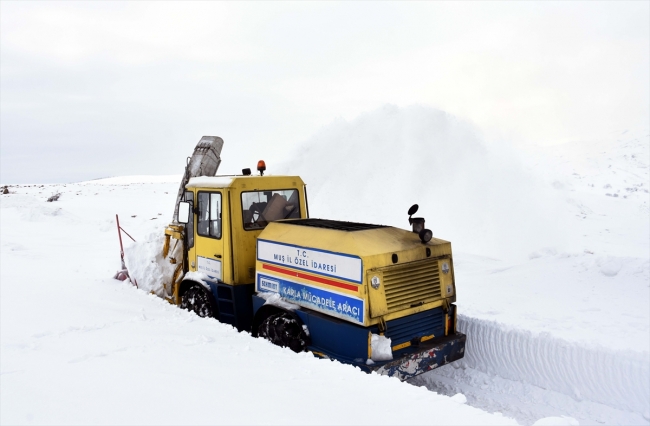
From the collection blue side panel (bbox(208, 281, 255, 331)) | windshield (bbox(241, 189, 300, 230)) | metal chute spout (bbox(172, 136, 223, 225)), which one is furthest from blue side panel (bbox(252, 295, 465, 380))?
metal chute spout (bbox(172, 136, 223, 225))

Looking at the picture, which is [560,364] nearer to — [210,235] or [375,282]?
[375,282]

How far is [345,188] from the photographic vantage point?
18.3m

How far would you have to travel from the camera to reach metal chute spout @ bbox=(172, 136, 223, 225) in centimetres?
791

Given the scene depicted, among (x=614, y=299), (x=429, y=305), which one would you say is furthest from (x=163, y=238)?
(x=614, y=299)

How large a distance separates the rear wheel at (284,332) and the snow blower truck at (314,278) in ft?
0.04

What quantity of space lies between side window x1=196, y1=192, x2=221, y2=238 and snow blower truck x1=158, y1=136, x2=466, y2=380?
0.02m

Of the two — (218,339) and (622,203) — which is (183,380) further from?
(622,203)

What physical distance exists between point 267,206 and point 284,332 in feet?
5.94

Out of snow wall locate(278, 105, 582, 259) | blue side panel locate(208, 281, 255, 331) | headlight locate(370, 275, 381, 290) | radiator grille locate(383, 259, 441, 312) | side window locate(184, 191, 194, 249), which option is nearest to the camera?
headlight locate(370, 275, 381, 290)

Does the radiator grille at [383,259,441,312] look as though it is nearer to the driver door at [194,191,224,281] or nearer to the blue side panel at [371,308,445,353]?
the blue side panel at [371,308,445,353]

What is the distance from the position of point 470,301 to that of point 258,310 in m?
3.92

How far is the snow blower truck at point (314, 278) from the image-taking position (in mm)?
4691

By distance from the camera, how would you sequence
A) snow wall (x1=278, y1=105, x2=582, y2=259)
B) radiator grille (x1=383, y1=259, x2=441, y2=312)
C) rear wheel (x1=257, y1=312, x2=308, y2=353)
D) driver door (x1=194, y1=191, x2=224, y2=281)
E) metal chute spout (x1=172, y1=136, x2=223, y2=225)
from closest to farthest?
radiator grille (x1=383, y1=259, x2=441, y2=312)
rear wheel (x1=257, y1=312, x2=308, y2=353)
driver door (x1=194, y1=191, x2=224, y2=281)
metal chute spout (x1=172, y1=136, x2=223, y2=225)
snow wall (x1=278, y1=105, x2=582, y2=259)

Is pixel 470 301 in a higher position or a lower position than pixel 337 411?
lower
